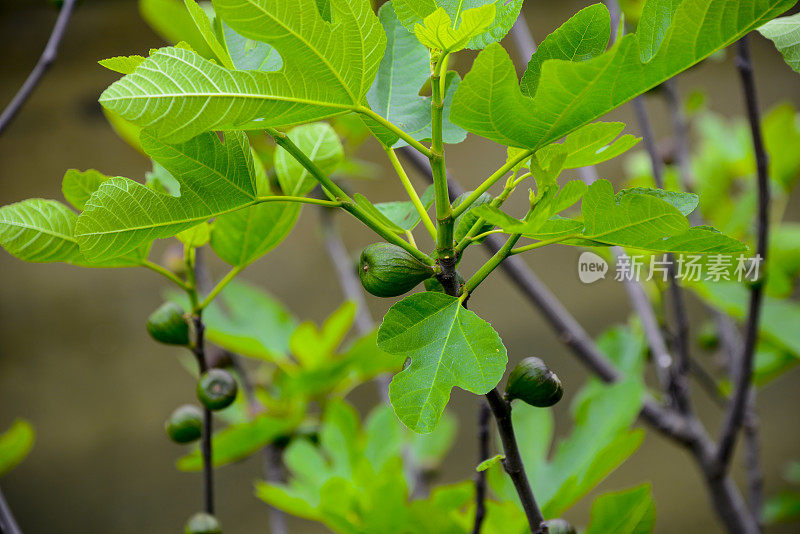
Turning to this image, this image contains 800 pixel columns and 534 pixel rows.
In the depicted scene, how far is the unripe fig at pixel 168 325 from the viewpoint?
A: 1.49ft

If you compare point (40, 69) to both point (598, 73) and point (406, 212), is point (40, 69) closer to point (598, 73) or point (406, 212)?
point (406, 212)

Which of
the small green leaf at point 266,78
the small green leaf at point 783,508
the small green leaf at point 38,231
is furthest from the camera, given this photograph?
the small green leaf at point 783,508

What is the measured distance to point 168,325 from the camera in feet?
1.49

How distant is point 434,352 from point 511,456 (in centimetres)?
9

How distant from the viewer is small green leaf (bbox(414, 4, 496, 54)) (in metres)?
0.27

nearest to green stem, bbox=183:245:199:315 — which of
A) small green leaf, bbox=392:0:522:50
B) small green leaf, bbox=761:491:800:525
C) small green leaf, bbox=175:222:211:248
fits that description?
small green leaf, bbox=175:222:211:248

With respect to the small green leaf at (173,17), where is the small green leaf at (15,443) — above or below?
below

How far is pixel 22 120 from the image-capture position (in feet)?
5.28

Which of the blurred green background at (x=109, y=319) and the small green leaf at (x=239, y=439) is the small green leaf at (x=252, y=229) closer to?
the small green leaf at (x=239, y=439)

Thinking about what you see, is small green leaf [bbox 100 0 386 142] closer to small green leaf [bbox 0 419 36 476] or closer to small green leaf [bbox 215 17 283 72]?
small green leaf [bbox 215 17 283 72]

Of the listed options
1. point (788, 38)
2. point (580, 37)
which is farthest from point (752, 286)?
point (580, 37)

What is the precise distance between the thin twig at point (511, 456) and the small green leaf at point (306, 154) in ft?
0.58

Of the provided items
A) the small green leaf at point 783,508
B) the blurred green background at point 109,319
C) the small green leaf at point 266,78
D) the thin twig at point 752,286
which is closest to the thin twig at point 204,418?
the small green leaf at point 266,78

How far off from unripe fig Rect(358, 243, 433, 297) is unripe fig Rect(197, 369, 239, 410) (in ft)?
0.60
